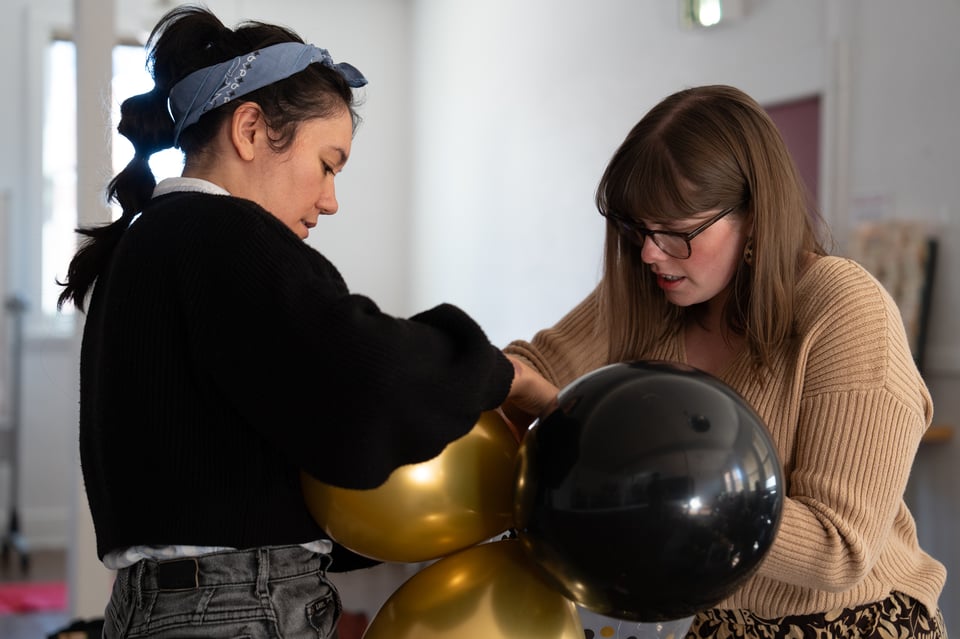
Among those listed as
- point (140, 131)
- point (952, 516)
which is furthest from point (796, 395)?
point (952, 516)

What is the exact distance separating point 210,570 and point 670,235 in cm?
79

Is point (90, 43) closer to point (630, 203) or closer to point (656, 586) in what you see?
point (630, 203)

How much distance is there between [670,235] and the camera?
1.47m

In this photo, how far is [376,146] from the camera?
25.8 feet

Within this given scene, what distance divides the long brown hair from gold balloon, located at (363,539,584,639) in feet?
1.60

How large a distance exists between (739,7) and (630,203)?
294 centimetres

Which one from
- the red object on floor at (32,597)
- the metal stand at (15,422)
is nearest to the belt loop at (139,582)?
the red object on floor at (32,597)

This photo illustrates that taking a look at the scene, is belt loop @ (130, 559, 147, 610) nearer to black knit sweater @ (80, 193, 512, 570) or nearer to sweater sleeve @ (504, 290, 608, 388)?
black knit sweater @ (80, 193, 512, 570)

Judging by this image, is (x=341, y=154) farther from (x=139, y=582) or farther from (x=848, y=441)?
(x=848, y=441)

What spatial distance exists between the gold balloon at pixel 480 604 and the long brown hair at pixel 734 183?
1.60 feet

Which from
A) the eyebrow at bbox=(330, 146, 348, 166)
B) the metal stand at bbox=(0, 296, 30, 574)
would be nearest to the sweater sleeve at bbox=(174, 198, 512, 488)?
the eyebrow at bbox=(330, 146, 348, 166)

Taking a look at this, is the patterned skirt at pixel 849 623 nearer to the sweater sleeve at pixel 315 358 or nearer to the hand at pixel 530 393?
the hand at pixel 530 393

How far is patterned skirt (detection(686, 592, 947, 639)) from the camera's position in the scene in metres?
1.42

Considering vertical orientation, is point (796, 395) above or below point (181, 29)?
below
